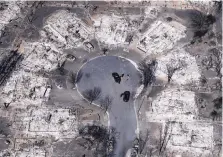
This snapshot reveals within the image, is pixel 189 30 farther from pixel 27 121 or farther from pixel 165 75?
pixel 27 121

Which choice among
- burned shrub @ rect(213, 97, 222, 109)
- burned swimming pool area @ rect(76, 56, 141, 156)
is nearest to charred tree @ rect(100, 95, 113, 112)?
burned swimming pool area @ rect(76, 56, 141, 156)

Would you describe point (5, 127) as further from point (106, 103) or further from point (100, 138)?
point (106, 103)

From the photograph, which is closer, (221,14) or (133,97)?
(133,97)

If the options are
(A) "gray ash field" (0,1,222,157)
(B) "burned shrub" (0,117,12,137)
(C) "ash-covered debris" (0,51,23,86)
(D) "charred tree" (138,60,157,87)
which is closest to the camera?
(A) "gray ash field" (0,1,222,157)

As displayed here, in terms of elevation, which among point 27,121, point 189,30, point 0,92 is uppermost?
point 189,30

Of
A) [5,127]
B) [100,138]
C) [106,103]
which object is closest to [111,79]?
[106,103]

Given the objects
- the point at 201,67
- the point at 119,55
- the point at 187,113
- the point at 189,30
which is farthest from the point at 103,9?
the point at 187,113

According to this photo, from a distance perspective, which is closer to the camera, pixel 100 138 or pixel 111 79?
pixel 100 138

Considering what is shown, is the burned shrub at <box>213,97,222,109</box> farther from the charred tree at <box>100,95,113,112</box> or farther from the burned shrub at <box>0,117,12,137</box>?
the burned shrub at <box>0,117,12,137</box>

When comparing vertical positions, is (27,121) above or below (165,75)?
below

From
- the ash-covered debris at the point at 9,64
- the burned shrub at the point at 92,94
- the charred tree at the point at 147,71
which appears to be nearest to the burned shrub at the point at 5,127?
the ash-covered debris at the point at 9,64

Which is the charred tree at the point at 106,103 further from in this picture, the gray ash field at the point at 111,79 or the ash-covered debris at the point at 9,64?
the ash-covered debris at the point at 9,64
